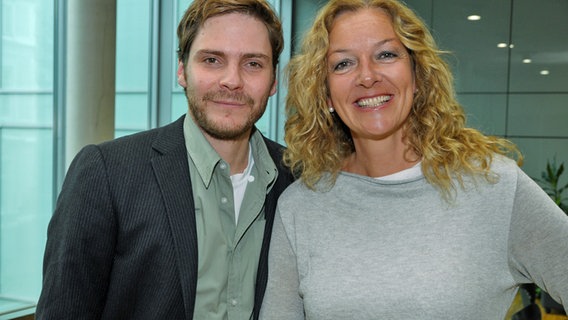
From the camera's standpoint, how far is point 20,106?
388 cm

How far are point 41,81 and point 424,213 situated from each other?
3262 mm

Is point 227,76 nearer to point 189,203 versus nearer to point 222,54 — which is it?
point 222,54

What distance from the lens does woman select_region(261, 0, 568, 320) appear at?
1.64 m

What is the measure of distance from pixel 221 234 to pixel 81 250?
417mm

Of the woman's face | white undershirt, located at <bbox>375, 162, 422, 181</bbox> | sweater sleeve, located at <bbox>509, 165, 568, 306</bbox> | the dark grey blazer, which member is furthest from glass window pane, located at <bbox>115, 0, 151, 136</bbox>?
sweater sleeve, located at <bbox>509, 165, 568, 306</bbox>

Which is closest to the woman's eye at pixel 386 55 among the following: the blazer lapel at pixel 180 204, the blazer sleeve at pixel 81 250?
the blazer lapel at pixel 180 204

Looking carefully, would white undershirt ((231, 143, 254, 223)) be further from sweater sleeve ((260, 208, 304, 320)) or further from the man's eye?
the man's eye

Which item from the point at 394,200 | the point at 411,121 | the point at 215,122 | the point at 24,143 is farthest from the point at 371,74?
the point at 24,143

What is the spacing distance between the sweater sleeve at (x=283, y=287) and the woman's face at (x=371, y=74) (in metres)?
0.43

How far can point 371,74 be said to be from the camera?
179 cm

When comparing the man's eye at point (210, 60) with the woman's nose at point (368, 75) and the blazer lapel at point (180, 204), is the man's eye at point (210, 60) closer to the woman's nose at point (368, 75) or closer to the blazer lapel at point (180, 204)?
the blazer lapel at point (180, 204)

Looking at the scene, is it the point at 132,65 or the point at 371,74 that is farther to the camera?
the point at 132,65

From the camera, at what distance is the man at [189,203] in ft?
5.55

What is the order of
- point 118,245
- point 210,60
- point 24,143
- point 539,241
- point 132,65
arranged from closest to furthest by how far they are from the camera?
point 539,241
point 118,245
point 210,60
point 24,143
point 132,65
